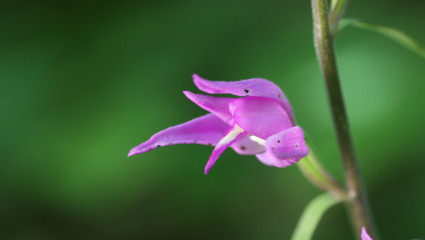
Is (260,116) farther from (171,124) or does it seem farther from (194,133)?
(171,124)

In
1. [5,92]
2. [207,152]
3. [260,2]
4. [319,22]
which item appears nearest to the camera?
[319,22]

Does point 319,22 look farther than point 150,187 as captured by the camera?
No

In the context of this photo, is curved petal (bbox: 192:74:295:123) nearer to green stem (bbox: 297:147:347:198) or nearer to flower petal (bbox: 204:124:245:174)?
flower petal (bbox: 204:124:245:174)

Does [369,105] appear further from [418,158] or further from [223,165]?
[223,165]

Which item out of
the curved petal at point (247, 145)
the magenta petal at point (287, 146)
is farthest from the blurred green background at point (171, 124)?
the magenta petal at point (287, 146)

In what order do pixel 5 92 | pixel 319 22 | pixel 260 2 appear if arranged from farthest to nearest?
pixel 260 2
pixel 5 92
pixel 319 22

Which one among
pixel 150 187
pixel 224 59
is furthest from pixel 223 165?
pixel 224 59
